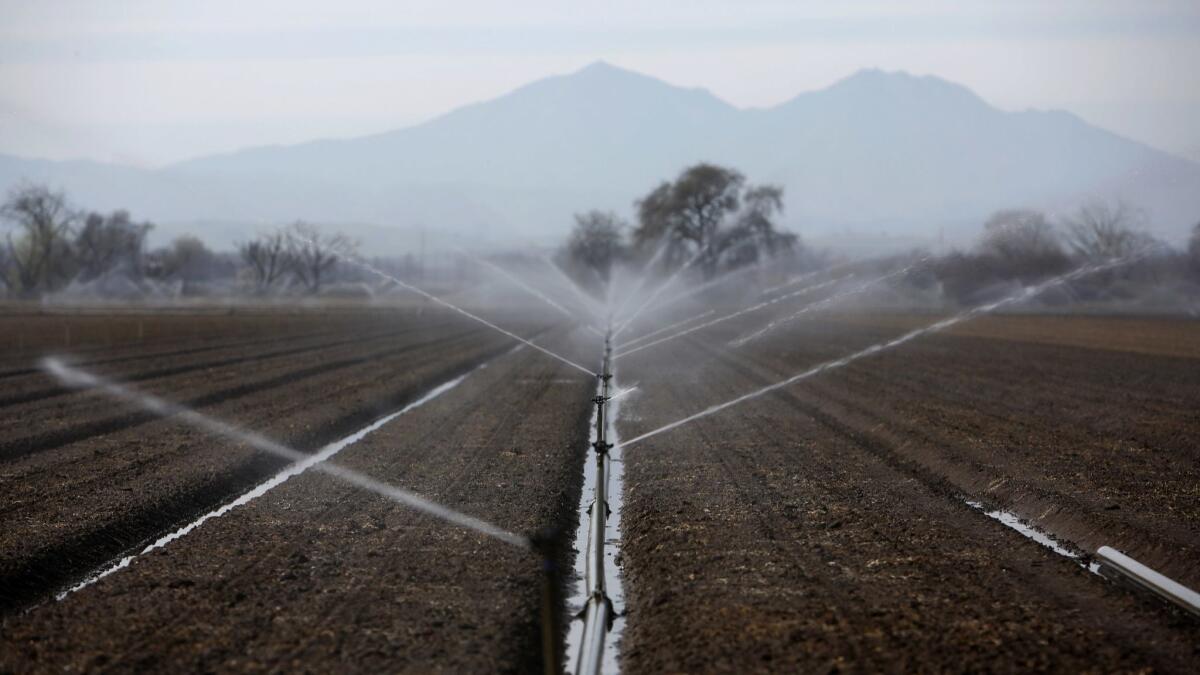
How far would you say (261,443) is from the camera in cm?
1872

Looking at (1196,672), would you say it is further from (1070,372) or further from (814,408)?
(1070,372)

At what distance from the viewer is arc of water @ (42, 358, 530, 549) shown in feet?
40.7

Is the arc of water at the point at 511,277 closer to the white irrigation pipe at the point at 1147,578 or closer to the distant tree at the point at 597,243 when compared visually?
the white irrigation pipe at the point at 1147,578

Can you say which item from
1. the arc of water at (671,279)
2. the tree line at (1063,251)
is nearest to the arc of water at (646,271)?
the arc of water at (671,279)

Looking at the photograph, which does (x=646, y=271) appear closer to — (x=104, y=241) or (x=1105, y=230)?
(x=104, y=241)

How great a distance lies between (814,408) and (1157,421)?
610 centimetres

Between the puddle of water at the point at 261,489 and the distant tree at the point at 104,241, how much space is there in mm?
102663

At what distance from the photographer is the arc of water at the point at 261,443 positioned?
40.7ft

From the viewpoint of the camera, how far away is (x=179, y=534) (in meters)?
12.6

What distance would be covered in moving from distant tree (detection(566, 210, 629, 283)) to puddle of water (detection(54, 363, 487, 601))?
125 metres

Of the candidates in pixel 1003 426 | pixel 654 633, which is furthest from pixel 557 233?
pixel 654 633

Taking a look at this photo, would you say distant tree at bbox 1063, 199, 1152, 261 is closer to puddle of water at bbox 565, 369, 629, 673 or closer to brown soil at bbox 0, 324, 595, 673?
puddle of water at bbox 565, 369, 629, 673

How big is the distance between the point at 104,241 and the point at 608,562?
12478cm

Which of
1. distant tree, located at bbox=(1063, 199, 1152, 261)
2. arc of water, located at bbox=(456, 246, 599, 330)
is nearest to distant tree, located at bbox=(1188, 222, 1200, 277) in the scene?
distant tree, located at bbox=(1063, 199, 1152, 261)
